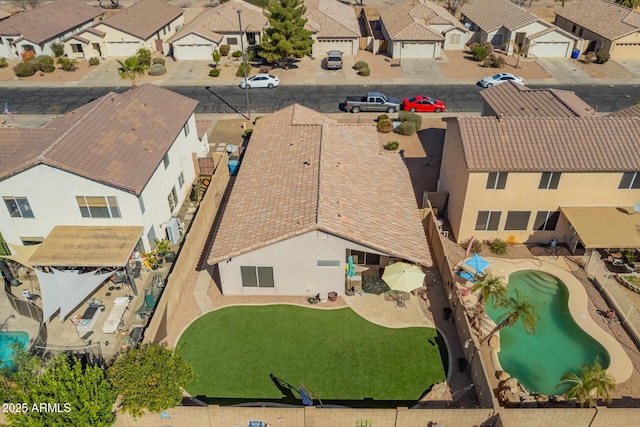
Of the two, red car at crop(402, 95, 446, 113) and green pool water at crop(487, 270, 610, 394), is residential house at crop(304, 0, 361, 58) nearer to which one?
red car at crop(402, 95, 446, 113)

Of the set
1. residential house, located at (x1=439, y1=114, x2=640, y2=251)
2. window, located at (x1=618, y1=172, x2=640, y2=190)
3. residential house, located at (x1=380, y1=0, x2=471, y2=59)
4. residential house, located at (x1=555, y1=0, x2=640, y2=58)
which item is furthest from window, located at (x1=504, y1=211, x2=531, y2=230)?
residential house, located at (x1=555, y1=0, x2=640, y2=58)

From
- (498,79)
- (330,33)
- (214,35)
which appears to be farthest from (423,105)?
(214,35)

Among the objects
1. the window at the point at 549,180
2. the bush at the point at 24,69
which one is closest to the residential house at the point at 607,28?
the window at the point at 549,180

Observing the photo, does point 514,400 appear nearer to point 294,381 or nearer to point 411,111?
point 294,381

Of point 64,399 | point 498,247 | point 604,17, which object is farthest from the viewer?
point 604,17

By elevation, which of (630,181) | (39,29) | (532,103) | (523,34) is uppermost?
(532,103)

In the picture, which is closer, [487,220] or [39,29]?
[487,220]

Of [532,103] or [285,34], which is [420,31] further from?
[532,103]
